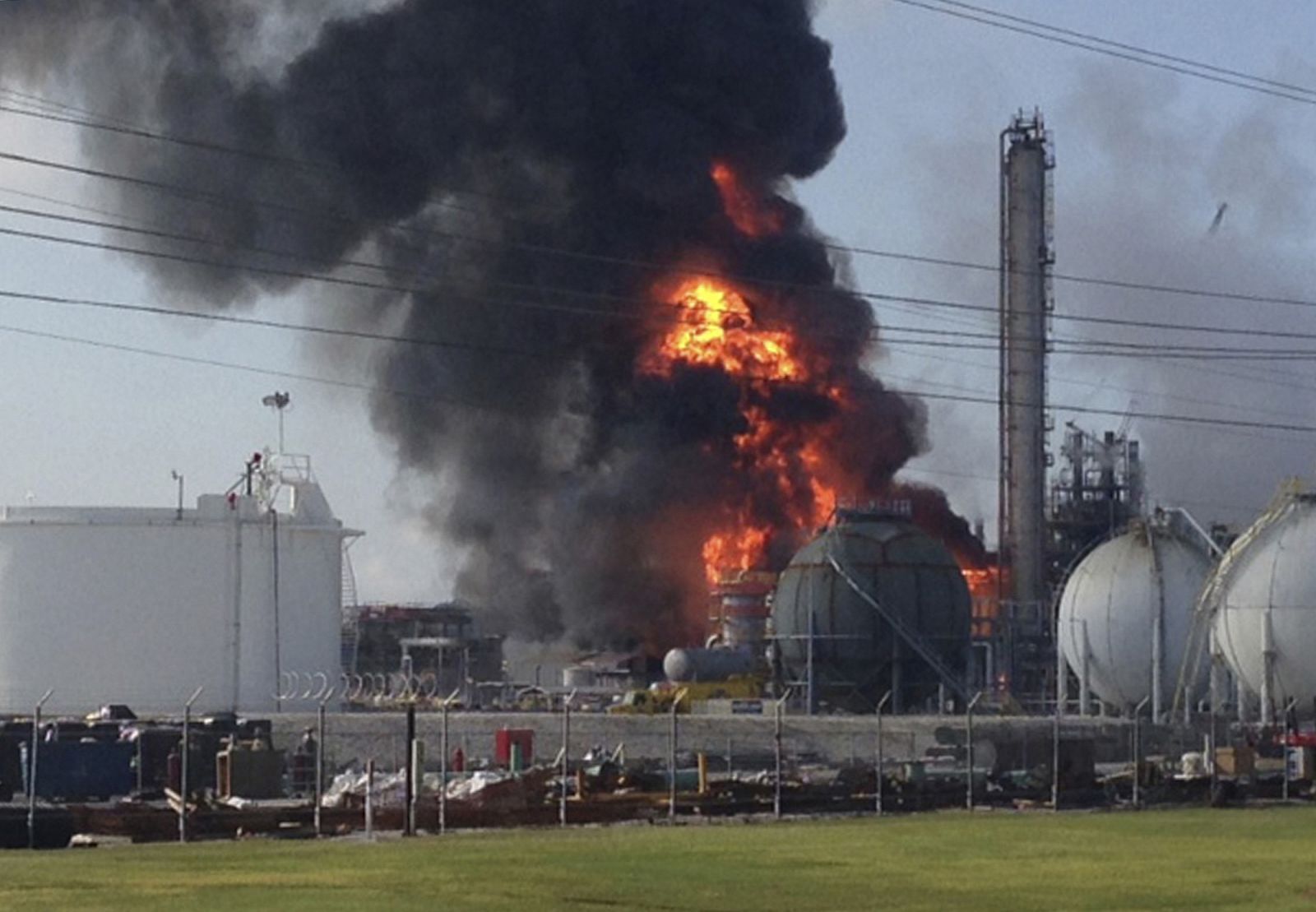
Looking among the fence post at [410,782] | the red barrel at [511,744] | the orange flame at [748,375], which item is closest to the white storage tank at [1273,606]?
the red barrel at [511,744]

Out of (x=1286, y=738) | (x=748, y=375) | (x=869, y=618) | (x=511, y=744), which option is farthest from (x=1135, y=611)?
(x=748, y=375)

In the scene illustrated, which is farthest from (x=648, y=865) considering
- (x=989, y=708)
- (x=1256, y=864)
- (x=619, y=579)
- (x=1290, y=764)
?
(x=619, y=579)

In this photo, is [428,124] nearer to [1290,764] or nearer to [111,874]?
[1290,764]

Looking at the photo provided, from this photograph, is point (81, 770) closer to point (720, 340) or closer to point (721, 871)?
point (721, 871)

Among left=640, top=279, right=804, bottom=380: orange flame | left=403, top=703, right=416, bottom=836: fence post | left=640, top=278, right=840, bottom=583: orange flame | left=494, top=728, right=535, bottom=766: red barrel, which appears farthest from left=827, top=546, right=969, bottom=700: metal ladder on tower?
left=403, top=703, right=416, bottom=836: fence post

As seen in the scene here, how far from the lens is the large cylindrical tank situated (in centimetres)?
8012

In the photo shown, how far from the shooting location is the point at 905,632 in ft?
323

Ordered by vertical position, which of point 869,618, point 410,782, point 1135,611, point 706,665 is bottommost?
point 410,782

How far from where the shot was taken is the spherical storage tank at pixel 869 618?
98.3m

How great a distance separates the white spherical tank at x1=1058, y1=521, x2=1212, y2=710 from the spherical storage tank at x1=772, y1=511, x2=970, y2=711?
17.2ft

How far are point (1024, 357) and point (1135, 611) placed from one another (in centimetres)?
3049

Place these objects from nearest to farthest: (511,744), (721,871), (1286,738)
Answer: (721,871)
(1286,738)
(511,744)

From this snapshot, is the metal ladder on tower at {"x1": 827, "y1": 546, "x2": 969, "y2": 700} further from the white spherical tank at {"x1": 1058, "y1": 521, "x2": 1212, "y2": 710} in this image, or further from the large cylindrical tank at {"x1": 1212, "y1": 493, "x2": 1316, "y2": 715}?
the large cylindrical tank at {"x1": 1212, "y1": 493, "x2": 1316, "y2": 715}

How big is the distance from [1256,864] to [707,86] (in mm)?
94827
